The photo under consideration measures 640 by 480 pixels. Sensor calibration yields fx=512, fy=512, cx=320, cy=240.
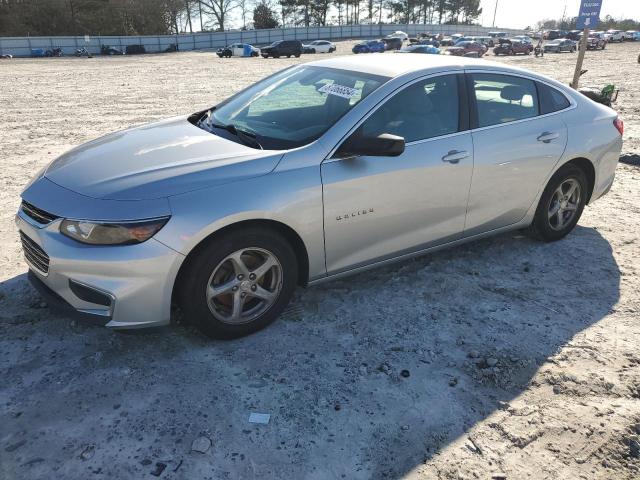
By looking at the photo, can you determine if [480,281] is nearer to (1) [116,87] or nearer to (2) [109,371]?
(2) [109,371]

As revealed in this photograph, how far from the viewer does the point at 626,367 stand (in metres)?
3.15

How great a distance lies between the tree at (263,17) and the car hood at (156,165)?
83.1m

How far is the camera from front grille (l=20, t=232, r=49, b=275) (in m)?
2.98

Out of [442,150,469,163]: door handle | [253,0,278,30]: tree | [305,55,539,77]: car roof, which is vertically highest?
[253,0,278,30]: tree

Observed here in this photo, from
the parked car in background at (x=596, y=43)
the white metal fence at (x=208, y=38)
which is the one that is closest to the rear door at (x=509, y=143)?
the parked car in background at (x=596, y=43)

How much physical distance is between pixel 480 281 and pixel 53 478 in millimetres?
3213

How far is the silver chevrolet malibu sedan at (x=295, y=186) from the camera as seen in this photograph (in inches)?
112

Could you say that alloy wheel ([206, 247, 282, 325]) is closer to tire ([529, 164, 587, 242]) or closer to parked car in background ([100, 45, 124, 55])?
tire ([529, 164, 587, 242])

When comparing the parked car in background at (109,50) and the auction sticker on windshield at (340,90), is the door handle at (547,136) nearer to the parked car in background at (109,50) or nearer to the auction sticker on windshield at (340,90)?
the auction sticker on windshield at (340,90)

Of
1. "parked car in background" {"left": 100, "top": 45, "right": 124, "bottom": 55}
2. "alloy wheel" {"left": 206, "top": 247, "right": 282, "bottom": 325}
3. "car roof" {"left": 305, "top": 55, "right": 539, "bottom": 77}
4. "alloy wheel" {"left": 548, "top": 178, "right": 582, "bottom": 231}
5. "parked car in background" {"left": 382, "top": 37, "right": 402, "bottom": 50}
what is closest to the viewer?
"alloy wheel" {"left": 206, "top": 247, "right": 282, "bottom": 325}

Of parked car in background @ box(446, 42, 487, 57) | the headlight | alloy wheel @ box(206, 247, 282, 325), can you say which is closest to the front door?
alloy wheel @ box(206, 247, 282, 325)

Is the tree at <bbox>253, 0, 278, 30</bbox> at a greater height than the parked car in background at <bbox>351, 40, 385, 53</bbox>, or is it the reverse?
the tree at <bbox>253, 0, 278, 30</bbox>

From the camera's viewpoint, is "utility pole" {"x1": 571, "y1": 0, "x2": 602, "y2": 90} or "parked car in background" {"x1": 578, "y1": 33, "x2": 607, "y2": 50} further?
"parked car in background" {"x1": 578, "y1": 33, "x2": 607, "y2": 50}

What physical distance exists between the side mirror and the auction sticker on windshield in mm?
447
